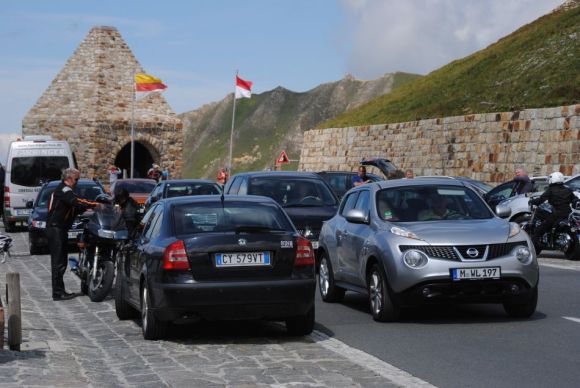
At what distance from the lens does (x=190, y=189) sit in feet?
79.1

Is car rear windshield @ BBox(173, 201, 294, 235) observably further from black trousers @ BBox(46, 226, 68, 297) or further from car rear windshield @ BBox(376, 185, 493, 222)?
black trousers @ BBox(46, 226, 68, 297)

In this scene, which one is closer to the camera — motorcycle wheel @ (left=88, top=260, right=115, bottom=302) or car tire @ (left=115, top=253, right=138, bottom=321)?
car tire @ (left=115, top=253, right=138, bottom=321)

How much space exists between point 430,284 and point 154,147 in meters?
47.7

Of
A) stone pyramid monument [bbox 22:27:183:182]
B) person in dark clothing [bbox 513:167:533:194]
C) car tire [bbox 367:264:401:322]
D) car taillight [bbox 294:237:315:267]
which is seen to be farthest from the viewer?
stone pyramid monument [bbox 22:27:183:182]

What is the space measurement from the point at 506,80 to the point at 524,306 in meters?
40.0

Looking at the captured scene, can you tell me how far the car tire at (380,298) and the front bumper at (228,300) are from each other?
160cm

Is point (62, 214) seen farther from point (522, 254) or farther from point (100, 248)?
point (522, 254)

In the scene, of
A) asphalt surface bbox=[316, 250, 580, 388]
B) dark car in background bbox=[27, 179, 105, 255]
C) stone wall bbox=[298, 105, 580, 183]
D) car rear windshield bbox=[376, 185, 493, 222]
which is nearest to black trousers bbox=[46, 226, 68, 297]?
asphalt surface bbox=[316, 250, 580, 388]

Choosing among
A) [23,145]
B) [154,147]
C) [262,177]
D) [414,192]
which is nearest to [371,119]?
[154,147]

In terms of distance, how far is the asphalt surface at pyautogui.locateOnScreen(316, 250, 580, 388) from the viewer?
878 centimetres

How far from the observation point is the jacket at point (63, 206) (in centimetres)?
1611

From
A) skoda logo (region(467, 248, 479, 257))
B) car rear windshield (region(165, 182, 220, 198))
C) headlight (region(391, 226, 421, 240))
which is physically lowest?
car rear windshield (region(165, 182, 220, 198))

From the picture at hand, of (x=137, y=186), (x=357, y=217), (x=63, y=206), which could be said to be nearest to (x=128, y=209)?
(x=63, y=206)

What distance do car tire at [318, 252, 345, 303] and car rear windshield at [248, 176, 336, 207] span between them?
430 cm
